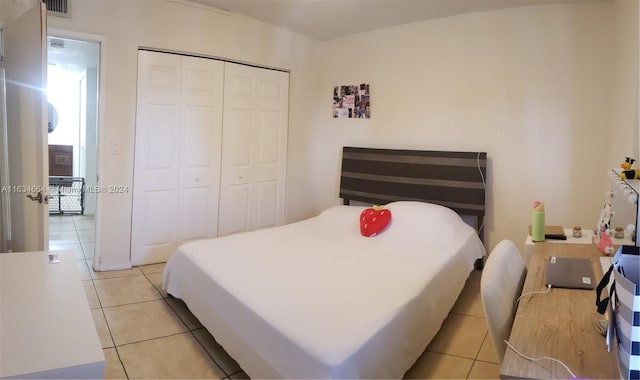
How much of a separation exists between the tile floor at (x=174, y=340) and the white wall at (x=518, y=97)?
108 centimetres

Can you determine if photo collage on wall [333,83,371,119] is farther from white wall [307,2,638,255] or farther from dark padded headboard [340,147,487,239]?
dark padded headboard [340,147,487,239]

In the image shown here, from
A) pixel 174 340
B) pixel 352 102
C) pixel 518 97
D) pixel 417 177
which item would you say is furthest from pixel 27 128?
pixel 518 97

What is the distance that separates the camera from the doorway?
5656mm

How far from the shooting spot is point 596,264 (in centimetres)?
211

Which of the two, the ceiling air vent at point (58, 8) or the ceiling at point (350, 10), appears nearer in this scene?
the ceiling air vent at point (58, 8)

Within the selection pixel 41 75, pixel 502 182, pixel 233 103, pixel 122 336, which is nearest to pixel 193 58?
pixel 233 103

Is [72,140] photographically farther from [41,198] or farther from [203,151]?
[41,198]

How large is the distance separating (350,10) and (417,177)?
1.69 m

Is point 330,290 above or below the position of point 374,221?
below

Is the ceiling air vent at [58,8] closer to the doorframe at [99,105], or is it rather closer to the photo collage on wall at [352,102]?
the doorframe at [99,105]

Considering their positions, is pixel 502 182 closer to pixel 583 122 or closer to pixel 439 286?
pixel 583 122

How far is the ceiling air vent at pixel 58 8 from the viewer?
10.8 ft

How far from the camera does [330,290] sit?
234cm

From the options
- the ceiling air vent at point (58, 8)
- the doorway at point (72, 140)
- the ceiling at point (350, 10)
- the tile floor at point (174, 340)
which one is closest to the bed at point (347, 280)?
the tile floor at point (174, 340)
